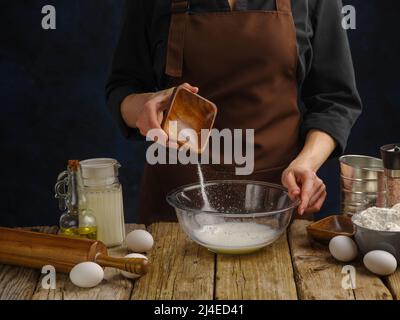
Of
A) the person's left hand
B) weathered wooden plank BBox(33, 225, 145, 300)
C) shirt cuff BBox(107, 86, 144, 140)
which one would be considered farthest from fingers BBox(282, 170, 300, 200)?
shirt cuff BBox(107, 86, 144, 140)

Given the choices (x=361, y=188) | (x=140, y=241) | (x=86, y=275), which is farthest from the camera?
(x=361, y=188)

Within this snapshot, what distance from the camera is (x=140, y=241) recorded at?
70.6 inches

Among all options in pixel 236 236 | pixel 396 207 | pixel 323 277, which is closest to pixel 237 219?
pixel 236 236

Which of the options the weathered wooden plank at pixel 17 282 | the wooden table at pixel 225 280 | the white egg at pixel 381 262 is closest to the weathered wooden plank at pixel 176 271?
the wooden table at pixel 225 280

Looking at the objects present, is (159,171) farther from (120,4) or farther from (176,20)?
(120,4)

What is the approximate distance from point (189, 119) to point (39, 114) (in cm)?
165

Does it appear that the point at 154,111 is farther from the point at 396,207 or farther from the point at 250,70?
the point at 396,207

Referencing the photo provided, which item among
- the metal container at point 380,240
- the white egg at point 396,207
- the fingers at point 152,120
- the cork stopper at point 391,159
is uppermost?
the fingers at point 152,120

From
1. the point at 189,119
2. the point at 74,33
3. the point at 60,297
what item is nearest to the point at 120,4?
the point at 74,33

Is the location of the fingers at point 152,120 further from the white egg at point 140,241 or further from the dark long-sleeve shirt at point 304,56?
the dark long-sleeve shirt at point 304,56

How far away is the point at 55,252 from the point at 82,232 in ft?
0.49

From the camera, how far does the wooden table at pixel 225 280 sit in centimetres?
157

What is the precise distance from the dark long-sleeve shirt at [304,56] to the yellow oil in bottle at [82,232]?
0.53 m

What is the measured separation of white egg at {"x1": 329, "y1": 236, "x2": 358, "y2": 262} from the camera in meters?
1.71
